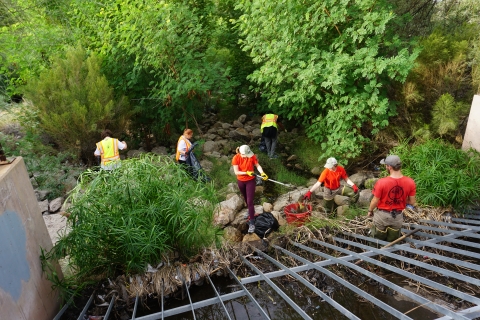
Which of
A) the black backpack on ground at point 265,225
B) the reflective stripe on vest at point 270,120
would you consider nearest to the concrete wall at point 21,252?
the black backpack on ground at point 265,225

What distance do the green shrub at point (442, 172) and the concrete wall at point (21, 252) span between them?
18.7ft

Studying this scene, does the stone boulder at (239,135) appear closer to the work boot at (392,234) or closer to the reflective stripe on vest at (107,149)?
the reflective stripe on vest at (107,149)

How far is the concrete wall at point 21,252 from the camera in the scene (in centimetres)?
278

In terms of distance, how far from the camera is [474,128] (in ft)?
21.2

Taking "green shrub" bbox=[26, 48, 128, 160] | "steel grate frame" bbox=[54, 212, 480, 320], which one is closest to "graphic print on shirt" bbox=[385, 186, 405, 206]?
"steel grate frame" bbox=[54, 212, 480, 320]

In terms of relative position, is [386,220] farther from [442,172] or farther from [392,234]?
[442,172]

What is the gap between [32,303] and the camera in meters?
3.13

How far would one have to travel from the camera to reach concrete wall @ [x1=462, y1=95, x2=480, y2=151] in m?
6.38

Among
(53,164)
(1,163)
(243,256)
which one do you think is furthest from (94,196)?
(53,164)

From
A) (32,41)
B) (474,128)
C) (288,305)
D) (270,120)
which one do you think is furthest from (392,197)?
(32,41)

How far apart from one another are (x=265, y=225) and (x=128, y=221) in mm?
2384

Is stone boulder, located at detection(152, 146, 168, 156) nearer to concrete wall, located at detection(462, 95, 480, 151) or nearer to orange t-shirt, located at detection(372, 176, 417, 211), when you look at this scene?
orange t-shirt, located at detection(372, 176, 417, 211)

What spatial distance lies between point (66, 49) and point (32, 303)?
20.8 feet

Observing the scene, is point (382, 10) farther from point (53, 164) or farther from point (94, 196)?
point (53, 164)
